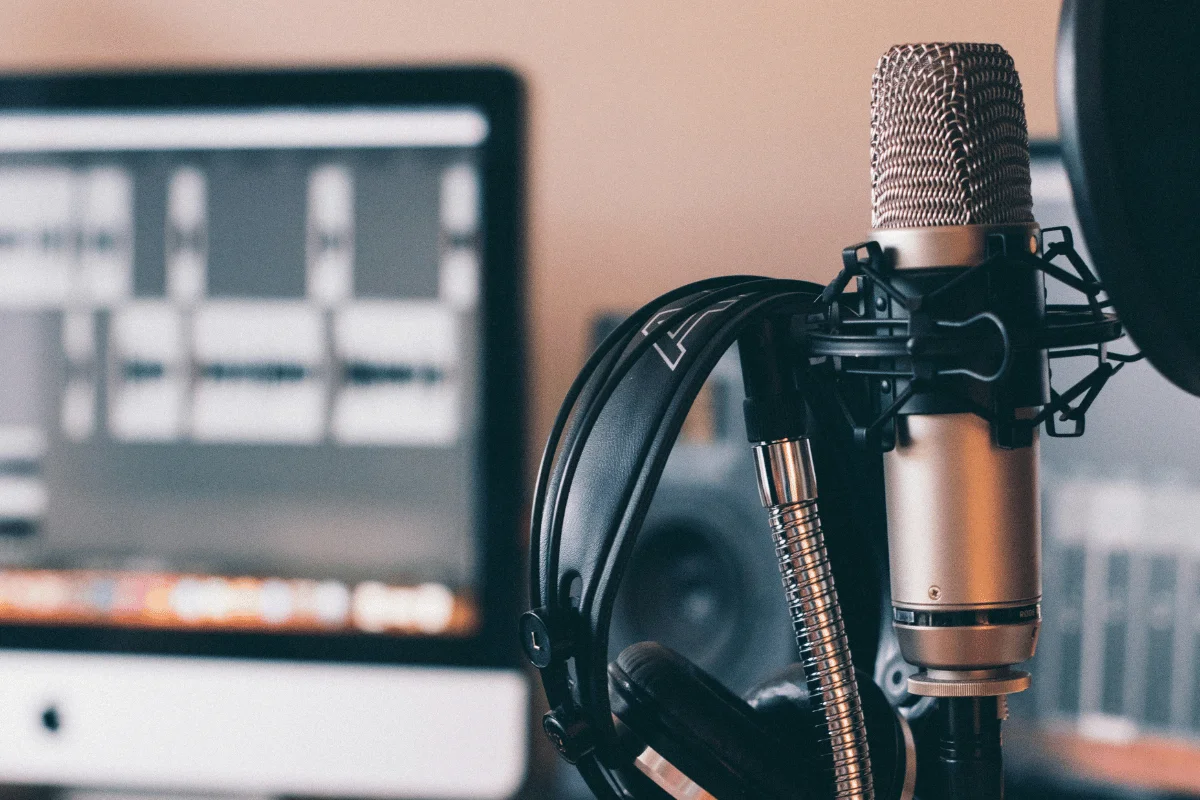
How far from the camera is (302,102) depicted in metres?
0.75

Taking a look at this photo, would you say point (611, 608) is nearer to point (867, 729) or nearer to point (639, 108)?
point (867, 729)

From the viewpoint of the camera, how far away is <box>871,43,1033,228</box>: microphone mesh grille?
0.91ft

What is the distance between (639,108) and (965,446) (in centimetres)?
74

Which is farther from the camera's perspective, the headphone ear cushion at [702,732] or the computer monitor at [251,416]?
the computer monitor at [251,416]

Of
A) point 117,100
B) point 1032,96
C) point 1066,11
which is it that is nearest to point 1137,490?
point 1032,96

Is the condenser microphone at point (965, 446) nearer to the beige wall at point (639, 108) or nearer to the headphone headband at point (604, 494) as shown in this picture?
the headphone headband at point (604, 494)

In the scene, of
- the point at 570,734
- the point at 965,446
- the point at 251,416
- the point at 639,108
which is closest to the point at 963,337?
the point at 965,446

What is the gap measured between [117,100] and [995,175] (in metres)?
0.65

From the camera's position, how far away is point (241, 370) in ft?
2.49

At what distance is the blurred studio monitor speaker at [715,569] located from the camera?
2.30 feet

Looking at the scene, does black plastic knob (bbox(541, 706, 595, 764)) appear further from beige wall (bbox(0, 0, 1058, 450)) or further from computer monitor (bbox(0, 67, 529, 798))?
beige wall (bbox(0, 0, 1058, 450))

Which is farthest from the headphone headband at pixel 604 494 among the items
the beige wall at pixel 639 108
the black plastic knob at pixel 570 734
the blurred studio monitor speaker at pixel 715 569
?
the beige wall at pixel 639 108

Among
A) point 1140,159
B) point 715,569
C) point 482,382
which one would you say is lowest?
point 715,569

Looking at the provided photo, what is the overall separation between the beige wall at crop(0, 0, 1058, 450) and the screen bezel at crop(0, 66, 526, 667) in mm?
240
